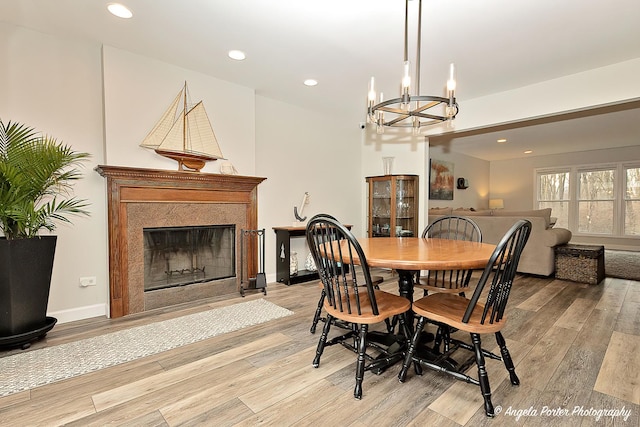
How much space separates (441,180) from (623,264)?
3.43 metres

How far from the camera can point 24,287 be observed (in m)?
2.22

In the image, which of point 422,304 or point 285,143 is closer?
point 422,304

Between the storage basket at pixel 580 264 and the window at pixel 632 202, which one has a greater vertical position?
the window at pixel 632 202

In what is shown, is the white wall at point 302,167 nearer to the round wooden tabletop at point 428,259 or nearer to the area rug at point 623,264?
the round wooden tabletop at point 428,259

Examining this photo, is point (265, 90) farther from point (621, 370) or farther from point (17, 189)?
point (621, 370)

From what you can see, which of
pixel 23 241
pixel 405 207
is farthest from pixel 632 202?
pixel 23 241

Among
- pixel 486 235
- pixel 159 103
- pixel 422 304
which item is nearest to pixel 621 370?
pixel 422 304

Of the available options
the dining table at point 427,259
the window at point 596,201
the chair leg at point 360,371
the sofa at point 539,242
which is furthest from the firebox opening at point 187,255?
the window at point 596,201

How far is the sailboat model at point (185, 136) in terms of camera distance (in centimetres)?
301

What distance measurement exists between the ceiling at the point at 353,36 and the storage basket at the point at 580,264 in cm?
236

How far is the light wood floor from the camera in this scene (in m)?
1.51

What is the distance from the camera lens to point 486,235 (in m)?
5.03

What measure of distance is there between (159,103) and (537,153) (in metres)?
8.61

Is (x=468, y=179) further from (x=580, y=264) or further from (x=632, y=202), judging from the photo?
(x=580, y=264)
